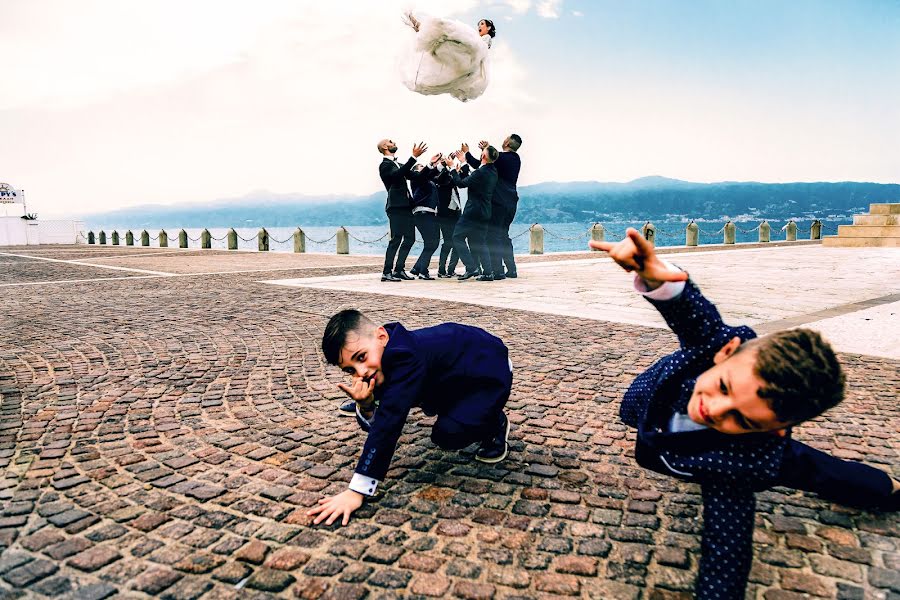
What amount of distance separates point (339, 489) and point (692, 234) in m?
25.7

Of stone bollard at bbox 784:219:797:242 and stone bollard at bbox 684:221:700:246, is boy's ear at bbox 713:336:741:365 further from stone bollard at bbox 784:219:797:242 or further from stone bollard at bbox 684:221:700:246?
stone bollard at bbox 784:219:797:242

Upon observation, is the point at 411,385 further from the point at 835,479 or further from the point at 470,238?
the point at 470,238

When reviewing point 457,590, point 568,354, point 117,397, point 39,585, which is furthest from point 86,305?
point 457,590

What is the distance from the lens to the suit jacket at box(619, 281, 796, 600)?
70.7 inches

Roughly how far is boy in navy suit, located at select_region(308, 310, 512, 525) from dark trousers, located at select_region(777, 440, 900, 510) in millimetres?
1113

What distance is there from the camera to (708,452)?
189 centimetres

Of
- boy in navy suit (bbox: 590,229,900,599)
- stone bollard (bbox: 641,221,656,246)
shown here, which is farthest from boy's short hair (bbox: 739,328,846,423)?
stone bollard (bbox: 641,221,656,246)

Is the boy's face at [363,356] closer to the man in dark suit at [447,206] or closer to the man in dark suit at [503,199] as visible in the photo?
the man in dark suit at [503,199]

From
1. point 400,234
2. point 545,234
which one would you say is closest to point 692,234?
point 545,234

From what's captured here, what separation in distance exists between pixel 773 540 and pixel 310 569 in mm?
1547

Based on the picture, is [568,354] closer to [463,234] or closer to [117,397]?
[117,397]

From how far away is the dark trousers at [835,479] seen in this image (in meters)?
2.30

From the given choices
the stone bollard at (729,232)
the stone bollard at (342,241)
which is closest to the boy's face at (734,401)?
the stone bollard at (342,241)

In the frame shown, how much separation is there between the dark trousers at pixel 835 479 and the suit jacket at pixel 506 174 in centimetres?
803
